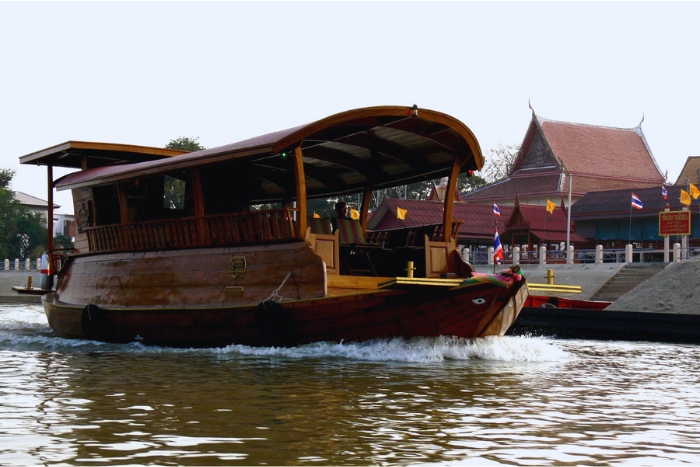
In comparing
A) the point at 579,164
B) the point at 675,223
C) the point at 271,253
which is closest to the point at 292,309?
the point at 271,253

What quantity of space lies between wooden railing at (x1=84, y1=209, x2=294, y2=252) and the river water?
1.37 metres

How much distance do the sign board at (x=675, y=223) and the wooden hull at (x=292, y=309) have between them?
18.3 metres

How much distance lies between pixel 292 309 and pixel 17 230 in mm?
42408

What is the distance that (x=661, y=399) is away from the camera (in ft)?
23.3

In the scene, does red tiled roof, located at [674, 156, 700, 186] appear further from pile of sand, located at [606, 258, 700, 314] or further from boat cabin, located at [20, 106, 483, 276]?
boat cabin, located at [20, 106, 483, 276]

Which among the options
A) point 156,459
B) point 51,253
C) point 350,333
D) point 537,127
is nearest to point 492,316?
point 350,333

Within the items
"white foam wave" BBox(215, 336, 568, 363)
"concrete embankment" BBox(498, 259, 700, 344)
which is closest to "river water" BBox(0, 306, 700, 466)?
"white foam wave" BBox(215, 336, 568, 363)

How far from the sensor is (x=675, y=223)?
27000mm

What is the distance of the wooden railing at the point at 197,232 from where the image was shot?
399 inches

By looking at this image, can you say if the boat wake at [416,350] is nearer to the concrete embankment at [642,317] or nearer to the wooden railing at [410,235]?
the wooden railing at [410,235]

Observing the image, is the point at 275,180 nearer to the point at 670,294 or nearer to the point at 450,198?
the point at 450,198

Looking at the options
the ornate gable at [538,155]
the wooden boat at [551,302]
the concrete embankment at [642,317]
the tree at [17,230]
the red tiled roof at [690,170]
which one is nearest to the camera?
the concrete embankment at [642,317]

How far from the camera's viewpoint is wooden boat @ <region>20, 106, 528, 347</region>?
951cm

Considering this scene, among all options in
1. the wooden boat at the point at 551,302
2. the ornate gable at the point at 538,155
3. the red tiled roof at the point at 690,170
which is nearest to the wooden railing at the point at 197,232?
the wooden boat at the point at 551,302
